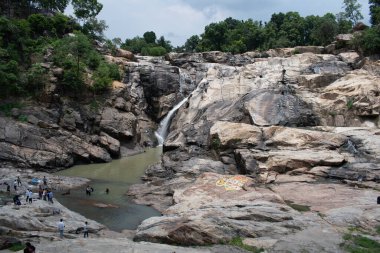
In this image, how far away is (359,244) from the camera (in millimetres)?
21812

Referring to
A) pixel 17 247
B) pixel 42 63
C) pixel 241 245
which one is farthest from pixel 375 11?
pixel 17 247

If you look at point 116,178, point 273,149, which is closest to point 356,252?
point 273,149

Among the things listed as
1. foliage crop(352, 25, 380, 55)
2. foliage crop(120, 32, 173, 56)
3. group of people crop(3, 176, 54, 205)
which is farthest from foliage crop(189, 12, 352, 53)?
group of people crop(3, 176, 54, 205)

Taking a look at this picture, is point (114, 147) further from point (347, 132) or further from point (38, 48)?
point (347, 132)

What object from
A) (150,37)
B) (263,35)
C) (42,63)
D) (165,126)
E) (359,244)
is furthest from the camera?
(150,37)

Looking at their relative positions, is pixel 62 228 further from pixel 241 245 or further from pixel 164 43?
pixel 164 43

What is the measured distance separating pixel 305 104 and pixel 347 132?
9406 millimetres

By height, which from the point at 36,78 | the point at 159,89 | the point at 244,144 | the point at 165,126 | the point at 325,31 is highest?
the point at 325,31

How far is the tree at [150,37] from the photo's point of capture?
124 meters

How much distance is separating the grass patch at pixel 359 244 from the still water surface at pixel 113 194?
47.9 ft

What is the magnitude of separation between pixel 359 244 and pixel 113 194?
75.6ft

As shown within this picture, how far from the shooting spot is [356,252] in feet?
67.9

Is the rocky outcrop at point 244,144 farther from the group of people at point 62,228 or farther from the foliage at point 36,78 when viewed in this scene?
the foliage at point 36,78

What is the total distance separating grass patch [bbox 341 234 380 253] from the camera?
68.8 feet
